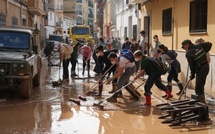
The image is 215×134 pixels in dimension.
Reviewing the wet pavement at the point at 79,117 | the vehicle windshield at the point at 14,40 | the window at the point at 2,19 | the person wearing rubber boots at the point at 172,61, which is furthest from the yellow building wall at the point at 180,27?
the window at the point at 2,19

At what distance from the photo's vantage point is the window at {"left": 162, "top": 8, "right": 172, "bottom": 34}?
1450 centimetres

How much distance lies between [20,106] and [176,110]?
399cm

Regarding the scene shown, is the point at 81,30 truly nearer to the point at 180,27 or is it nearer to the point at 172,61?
the point at 180,27

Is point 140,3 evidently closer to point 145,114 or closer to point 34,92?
point 34,92

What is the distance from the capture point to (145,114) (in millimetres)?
7879

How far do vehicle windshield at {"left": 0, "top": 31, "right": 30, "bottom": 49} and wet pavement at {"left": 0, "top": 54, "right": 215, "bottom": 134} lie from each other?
140cm

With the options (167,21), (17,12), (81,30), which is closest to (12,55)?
(167,21)

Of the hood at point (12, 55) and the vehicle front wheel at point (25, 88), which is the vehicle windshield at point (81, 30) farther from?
the vehicle front wheel at point (25, 88)

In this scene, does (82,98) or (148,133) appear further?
(82,98)

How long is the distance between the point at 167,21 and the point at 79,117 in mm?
8620

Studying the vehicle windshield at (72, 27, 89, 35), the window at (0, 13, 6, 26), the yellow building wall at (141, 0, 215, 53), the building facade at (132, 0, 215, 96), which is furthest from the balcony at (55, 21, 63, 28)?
the yellow building wall at (141, 0, 215, 53)

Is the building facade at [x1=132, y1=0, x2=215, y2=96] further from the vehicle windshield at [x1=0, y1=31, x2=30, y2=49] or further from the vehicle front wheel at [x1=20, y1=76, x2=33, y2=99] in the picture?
the vehicle windshield at [x1=0, y1=31, x2=30, y2=49]

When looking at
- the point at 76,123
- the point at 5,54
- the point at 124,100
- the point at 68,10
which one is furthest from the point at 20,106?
the point at 68,10

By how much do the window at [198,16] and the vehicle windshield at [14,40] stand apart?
545cm
